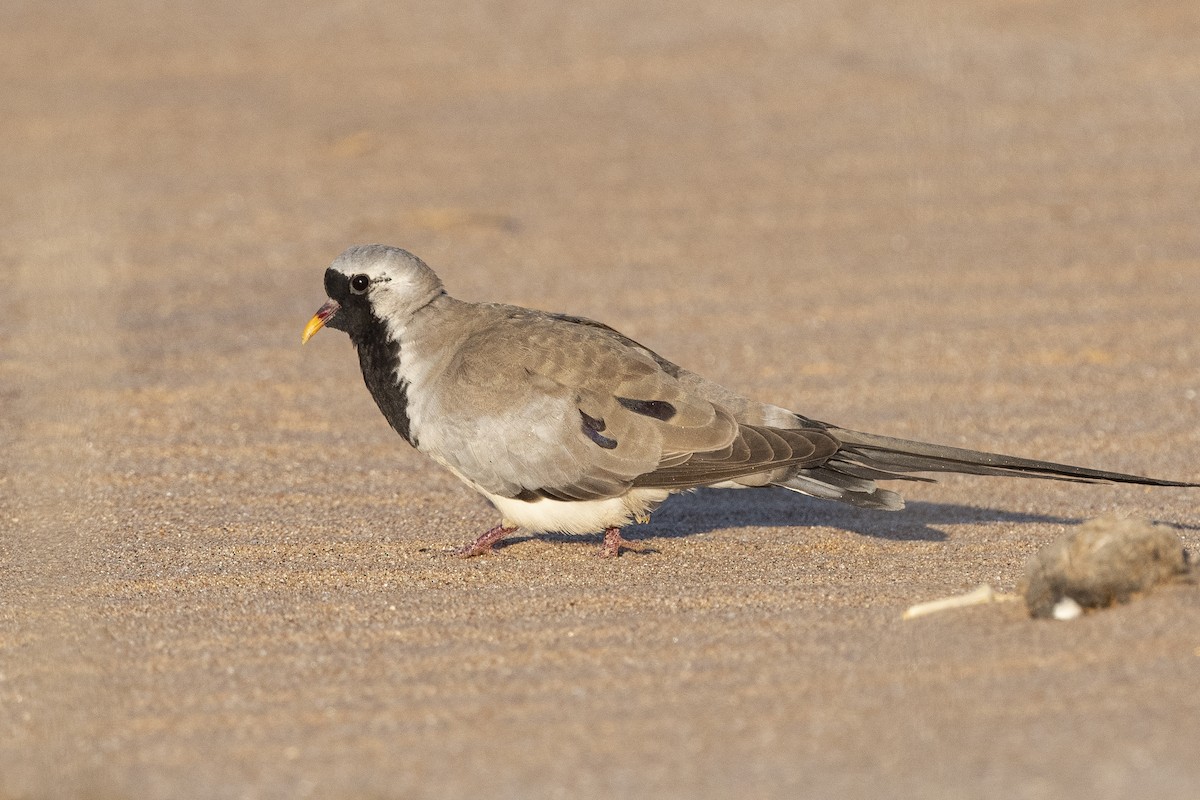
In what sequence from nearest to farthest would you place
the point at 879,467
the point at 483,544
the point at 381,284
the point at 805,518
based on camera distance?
the point at 879,467
the point at 483,544
the point at 381,284
the point at 805,518

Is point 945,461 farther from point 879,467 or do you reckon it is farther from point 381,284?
point 381,284

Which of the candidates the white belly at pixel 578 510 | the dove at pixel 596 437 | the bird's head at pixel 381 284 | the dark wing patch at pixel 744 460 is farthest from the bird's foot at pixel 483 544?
the bird's head at pixel 381 284

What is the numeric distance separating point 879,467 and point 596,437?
0.90m

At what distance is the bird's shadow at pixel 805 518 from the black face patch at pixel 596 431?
588 mm

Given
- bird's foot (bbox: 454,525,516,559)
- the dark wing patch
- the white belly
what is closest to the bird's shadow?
bird's foot (bbox: 454,525,516,559)

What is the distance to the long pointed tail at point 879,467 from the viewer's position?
15.4 ft

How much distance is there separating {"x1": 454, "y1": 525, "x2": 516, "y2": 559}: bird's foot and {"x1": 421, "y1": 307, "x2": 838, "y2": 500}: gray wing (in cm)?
21

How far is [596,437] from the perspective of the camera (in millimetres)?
4793

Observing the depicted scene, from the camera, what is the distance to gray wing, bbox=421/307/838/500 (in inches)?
188

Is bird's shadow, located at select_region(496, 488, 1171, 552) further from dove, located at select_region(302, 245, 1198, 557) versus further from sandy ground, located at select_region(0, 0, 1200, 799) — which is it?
dove, located at select_region(302, 245, 1198, 557)

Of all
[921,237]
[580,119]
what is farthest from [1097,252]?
[580,119]

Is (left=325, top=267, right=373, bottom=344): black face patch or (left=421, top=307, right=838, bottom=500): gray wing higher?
(left=325, top=267, right=373, bottom=344): black face patch

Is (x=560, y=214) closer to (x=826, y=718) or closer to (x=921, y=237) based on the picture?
(x=921, y=237)

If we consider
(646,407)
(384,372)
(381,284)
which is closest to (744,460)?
(646,407)
